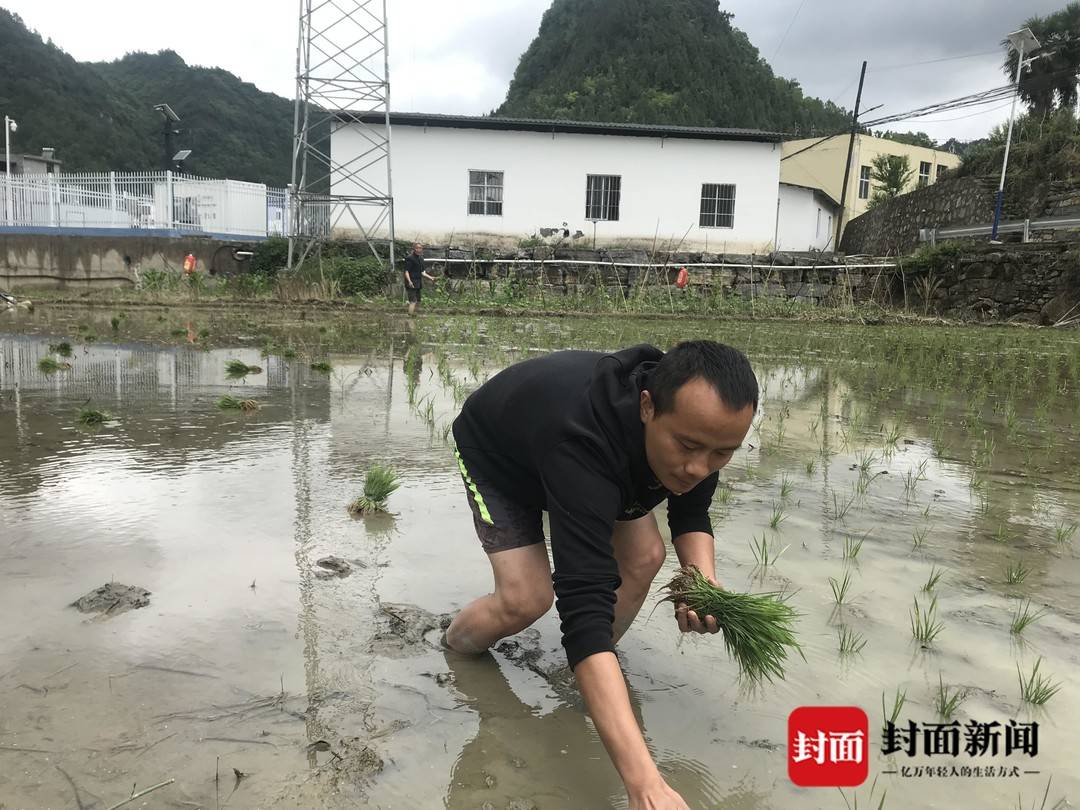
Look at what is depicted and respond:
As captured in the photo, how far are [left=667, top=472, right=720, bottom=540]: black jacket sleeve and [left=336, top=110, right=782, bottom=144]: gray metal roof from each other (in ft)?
67.2

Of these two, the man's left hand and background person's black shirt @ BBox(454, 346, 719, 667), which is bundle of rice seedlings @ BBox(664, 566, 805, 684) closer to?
the man's left hand

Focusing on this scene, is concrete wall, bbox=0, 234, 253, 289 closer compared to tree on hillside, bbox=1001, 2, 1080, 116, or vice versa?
concrete wall, bbox=0, 234, 253, 289

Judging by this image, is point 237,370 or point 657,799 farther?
point 237,370

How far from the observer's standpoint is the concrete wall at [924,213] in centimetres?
2094

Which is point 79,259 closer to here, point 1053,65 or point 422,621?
point 422,621

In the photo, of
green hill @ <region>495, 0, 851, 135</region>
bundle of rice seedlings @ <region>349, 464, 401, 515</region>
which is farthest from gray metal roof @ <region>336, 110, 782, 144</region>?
green hill @ <region>495, 0, 851, 135</region>

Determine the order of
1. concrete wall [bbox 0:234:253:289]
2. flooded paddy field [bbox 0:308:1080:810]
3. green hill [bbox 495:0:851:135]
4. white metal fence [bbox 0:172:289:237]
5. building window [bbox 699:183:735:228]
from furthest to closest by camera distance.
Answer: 1. green hill [bbox 495:0:851:135]
2. building window [bbox 699:183:735:228]
3. white metal fence [bbox 0:172:289:237]
4. concrete wall [bbox 0:234:253:289]
5. flooded paddy field [bbox 0:308:1080:810]

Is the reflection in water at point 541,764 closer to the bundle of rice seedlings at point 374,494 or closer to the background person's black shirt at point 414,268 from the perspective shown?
the bundle of rice seedlings at point 374,494

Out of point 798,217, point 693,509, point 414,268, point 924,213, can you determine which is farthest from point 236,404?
point 798,217

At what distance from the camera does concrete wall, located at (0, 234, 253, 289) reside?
63.7ft

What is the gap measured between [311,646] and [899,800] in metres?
1.58

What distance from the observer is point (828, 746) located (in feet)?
6.43

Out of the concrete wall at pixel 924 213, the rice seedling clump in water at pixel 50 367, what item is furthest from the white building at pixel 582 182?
the rice seedling clump in water at pixel 50 367

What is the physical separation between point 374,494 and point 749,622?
2.00 metres
